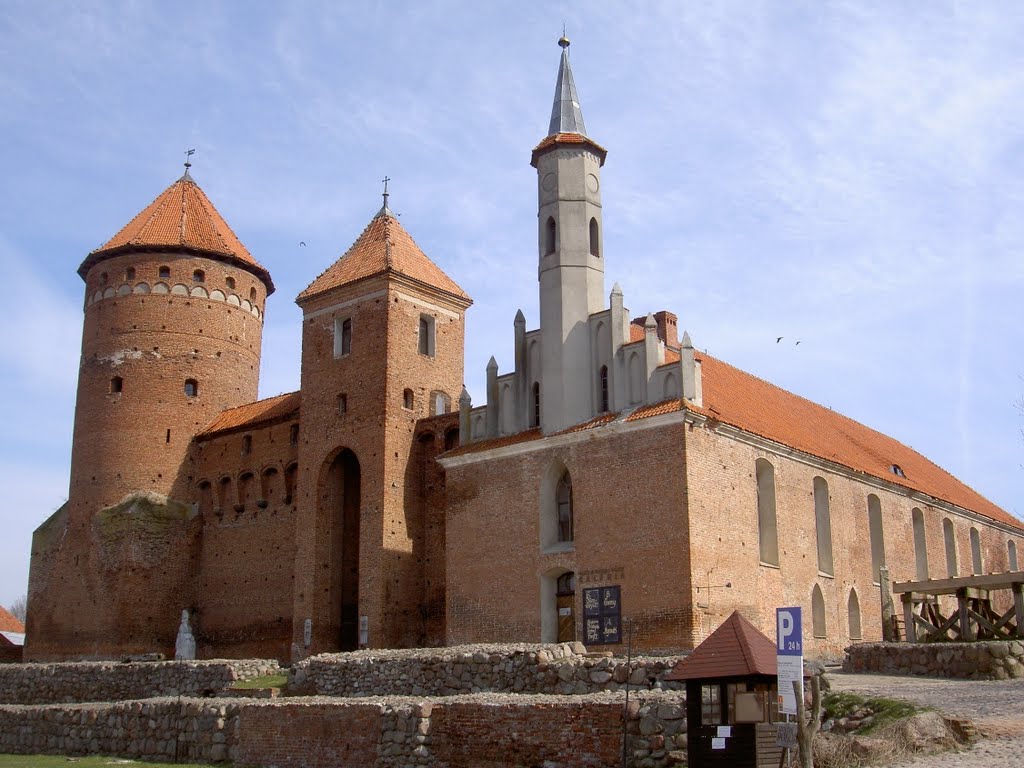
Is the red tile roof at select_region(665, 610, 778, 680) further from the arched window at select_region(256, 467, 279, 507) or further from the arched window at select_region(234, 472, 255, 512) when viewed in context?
the arched window at select_region(234, 472, 255, 512)

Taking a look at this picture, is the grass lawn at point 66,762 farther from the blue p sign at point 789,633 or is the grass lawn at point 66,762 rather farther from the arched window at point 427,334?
the arched window at point 427,334

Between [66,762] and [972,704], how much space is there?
1396 cm

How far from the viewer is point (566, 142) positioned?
2745 cm

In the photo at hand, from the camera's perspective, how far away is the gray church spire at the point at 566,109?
2838 centimetres

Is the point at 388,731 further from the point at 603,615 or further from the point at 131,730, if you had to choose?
the point at 603,615

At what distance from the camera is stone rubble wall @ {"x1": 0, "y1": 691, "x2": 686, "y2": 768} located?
14180mm

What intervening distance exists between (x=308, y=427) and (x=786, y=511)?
12.7 meters

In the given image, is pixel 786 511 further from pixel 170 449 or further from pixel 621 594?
pixel 170 449

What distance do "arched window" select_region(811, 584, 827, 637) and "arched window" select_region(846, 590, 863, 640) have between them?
1676mm

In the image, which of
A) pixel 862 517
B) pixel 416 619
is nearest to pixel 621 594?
pixel 416 619

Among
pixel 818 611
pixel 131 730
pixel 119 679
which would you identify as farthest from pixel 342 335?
pixel 818 611

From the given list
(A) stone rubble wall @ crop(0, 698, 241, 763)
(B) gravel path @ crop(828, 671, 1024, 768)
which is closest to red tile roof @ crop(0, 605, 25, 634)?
(A) stone rubble wall @ crop(0, 698, 241, 763)

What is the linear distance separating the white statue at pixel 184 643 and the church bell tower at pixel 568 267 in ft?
45.0

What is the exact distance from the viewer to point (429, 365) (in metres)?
31.5
